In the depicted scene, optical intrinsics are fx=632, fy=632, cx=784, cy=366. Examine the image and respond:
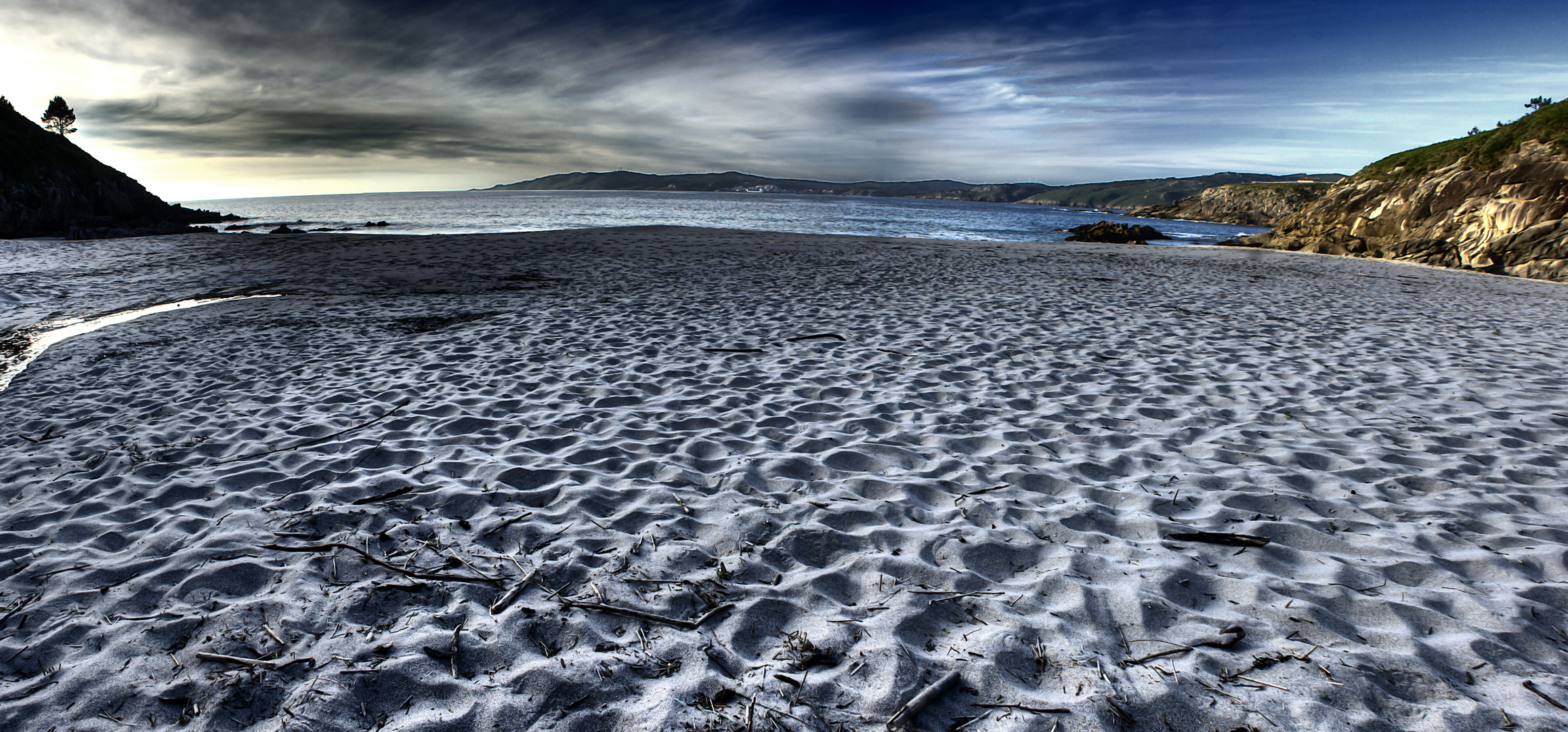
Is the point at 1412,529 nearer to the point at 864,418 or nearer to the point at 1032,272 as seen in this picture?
the point at 864,418

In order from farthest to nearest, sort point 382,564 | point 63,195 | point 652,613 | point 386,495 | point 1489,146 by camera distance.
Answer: point 63,195
point 1489,146
point 386,495
point 382,564
point 652,613

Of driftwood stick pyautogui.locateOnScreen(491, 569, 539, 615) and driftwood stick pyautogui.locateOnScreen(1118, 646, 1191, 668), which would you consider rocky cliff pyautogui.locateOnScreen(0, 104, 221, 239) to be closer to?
driftwood stick pyautogui.locateOnScreen(491, 569, 539, 615)

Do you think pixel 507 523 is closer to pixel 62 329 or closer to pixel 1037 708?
pixel 1037 708

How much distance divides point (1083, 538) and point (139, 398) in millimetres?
7889

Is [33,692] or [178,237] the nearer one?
[33,692]

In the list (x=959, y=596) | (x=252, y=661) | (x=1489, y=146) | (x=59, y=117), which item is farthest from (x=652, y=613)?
(x=59, y=117)

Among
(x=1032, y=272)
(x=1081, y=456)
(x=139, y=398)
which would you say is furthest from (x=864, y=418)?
(x=1032, y=272)

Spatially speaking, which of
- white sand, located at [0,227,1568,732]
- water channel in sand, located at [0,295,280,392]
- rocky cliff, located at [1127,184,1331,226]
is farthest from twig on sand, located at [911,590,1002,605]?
rocky cliff, located at [1127,184,1331,226]

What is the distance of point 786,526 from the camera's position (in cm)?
354

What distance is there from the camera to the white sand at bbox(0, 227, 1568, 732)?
7.72 ft

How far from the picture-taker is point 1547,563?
3131 mm

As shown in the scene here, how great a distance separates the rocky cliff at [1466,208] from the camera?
54.6 feet

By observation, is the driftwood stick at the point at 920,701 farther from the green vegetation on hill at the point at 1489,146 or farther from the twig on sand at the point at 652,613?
the green vegetation on hill at the point at 1489,146

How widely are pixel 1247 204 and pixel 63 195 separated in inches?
5341
